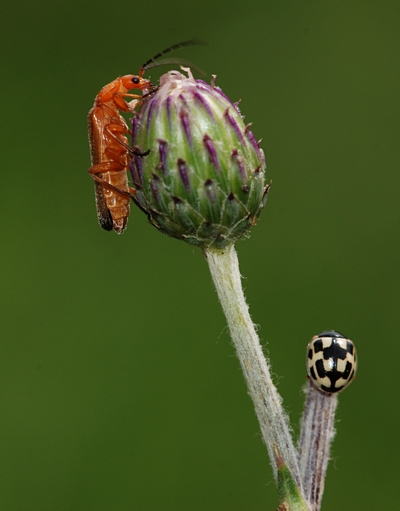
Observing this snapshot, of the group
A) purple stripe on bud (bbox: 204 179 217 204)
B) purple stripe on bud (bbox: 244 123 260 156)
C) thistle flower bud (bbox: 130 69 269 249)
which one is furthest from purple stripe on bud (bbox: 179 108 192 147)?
purple stripe on bud (bbox: 244 123 260 156)

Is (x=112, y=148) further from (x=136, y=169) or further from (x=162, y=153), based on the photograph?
(x=162, y=153)

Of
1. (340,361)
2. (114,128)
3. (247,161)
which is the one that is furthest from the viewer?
(114,128)

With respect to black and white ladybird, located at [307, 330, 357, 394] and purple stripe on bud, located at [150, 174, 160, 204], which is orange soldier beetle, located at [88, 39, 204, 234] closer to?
purple stripe on bud, located at [150, 174, 160, 204]

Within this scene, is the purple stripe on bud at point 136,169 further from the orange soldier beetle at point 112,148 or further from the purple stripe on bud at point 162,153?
the orange soldier beetle at point 112,148

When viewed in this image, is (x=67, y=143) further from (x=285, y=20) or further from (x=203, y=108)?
(x=203, y=108)

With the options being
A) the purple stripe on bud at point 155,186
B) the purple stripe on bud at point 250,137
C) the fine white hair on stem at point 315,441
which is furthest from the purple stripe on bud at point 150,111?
the fine white hair on stem at point 315,441

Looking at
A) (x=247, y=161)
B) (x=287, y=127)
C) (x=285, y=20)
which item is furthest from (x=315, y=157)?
(x=247, y=161)

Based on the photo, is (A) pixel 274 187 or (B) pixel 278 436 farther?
(A) pixel 274 187

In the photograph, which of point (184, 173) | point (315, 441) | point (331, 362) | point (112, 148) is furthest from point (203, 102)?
point (315, 441)
